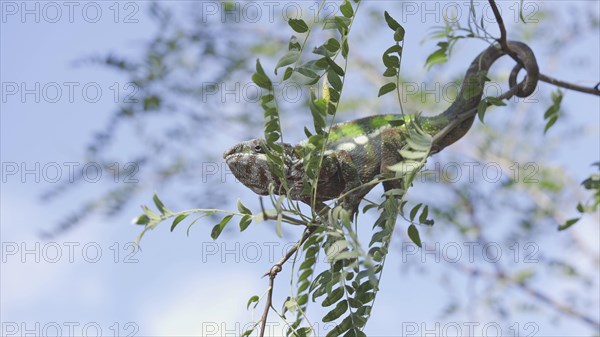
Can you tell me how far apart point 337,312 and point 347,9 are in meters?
0.62

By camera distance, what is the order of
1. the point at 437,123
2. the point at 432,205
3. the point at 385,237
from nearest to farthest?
the point at 385,237
the point at 437,123
the point at 432,205

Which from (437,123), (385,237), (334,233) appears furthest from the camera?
(437,123)

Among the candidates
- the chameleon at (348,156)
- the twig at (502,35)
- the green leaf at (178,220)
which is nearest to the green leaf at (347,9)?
the twig at (502,35)

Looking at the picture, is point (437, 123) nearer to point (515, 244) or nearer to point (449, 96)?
point (515, 244)

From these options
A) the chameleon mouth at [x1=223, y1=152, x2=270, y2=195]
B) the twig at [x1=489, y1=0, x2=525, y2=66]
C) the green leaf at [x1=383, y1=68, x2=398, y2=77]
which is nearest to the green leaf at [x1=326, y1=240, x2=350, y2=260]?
the green leaf at [x1=383, y1=68, x2=398, y2=77]

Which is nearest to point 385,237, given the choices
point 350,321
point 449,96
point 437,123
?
point 350,321

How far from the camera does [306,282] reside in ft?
6.51

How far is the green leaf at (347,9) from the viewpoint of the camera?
69.3 inches

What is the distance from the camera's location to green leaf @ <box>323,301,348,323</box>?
1801mm

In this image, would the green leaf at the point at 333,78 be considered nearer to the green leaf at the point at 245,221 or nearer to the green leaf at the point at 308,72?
the green leaf at the point at 308,72

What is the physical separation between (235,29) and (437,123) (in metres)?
4.64

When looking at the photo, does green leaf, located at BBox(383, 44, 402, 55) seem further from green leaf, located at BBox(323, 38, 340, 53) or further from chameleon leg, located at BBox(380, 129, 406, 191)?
chameleon leg, located at BBox(380, 129, 406, 191)

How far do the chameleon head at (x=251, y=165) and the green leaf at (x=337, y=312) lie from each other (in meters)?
0.52

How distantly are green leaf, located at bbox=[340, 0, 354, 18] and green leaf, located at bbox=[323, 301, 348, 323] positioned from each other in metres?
0.59
